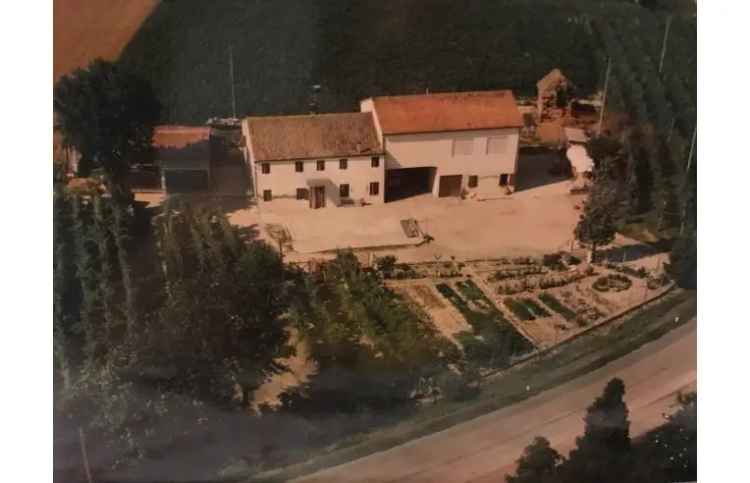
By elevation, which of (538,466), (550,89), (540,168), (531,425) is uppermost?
(550,89)

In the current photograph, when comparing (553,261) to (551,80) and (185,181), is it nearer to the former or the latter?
(551,80)

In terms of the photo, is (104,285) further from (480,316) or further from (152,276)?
(480,316)

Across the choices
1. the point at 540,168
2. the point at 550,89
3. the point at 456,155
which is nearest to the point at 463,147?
the point at 456,155

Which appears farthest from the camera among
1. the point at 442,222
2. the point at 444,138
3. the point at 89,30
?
the point at 442,222

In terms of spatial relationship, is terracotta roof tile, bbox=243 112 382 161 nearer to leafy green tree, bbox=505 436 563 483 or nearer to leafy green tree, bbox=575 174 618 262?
leafy green tree, bbox=575 174 618 262

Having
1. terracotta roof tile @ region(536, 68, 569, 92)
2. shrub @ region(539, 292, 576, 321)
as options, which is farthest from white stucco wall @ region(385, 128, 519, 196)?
shrub @ region(539, 292, 576, 321)

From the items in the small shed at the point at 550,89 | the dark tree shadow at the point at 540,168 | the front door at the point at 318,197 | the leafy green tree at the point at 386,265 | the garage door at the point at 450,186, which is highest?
the small shed at the point at 550,89

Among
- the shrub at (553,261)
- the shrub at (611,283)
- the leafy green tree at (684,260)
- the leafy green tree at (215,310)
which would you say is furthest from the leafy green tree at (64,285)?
the leafy green tree at (684,260)

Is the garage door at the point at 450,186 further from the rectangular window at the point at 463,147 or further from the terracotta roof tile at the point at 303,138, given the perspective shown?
the terracotta roof tile at the point at 303,138
